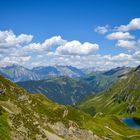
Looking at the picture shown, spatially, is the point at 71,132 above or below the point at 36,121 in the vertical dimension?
below

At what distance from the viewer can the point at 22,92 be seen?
13775 cm

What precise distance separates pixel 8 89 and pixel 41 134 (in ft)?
158

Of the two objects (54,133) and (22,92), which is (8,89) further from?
(54,133)

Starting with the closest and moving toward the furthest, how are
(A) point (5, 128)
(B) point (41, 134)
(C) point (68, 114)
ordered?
(A) point (5, 128) < (B) point (41, 134) < (C) point (68, 114)

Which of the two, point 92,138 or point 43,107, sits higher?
point 43,107

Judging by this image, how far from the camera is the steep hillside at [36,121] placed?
76.8 meters

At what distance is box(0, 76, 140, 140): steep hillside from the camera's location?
76.8 meters

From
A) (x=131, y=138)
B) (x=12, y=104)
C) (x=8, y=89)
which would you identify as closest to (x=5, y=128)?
(x=12, y=104)

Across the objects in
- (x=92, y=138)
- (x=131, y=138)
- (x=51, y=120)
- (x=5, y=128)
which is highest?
(x=5, y=128)

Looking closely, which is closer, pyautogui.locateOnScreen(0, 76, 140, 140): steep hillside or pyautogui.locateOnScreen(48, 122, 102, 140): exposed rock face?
pyautogui.locateOnScreen(0, 76, 140, 140): steep hillside

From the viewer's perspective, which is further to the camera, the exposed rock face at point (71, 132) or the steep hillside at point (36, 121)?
the exposed rock face at point (71, 132)

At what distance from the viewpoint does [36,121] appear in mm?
95438

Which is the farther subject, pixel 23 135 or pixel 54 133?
pixel 54 133

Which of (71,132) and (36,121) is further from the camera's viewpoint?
(71,132)
